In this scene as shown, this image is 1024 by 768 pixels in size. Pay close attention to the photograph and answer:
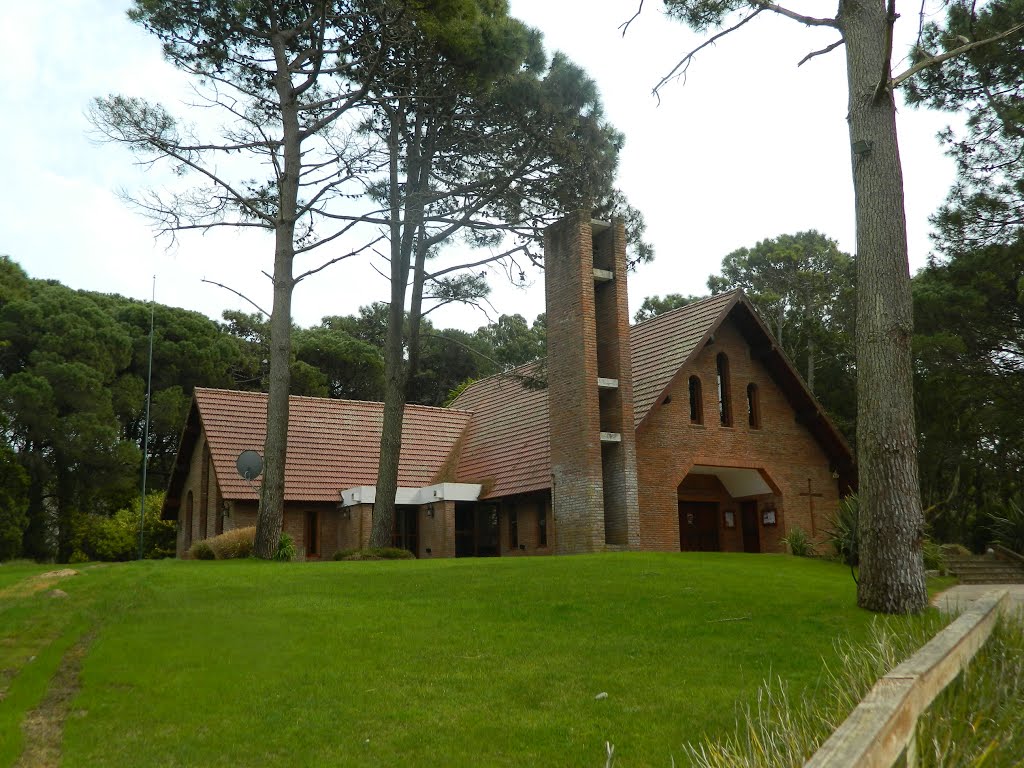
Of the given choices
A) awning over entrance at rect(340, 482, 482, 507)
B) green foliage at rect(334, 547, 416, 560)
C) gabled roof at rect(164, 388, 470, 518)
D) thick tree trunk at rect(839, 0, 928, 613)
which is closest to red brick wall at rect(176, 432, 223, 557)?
gabled roof at rect(164, 388, 470, 518)

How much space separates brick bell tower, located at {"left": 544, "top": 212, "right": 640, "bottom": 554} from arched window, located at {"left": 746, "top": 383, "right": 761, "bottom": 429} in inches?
201

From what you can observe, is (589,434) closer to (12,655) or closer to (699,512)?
(699,512)

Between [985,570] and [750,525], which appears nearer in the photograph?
[985,570]

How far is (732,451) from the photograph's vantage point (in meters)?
25.5

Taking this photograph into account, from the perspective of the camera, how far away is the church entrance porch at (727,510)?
86.5 ft

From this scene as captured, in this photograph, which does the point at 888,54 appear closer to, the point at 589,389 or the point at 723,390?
the point at 589,389

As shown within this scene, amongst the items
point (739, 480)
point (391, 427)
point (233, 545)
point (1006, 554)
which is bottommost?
point (1006, 554)

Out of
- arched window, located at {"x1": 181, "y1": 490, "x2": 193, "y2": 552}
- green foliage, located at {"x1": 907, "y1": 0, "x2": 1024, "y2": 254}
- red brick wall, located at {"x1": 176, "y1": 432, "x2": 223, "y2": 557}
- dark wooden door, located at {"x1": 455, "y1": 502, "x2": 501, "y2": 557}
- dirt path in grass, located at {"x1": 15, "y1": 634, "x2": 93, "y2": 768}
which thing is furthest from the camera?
arched window, located at {"x1": 181, "y1": 490, "x2": 193, "y2": 552}

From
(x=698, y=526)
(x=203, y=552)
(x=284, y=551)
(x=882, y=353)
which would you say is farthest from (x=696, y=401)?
(x=882, y=353)

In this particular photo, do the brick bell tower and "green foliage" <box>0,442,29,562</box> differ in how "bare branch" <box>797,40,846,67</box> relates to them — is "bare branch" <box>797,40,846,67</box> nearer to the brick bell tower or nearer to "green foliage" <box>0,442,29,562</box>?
the brick bell tower

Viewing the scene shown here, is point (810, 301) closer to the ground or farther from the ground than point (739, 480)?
farther from the ground

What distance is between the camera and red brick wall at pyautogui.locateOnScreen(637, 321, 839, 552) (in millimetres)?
23656

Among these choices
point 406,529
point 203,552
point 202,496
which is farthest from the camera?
point 406,529

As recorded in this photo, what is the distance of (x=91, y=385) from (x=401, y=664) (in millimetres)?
32116
